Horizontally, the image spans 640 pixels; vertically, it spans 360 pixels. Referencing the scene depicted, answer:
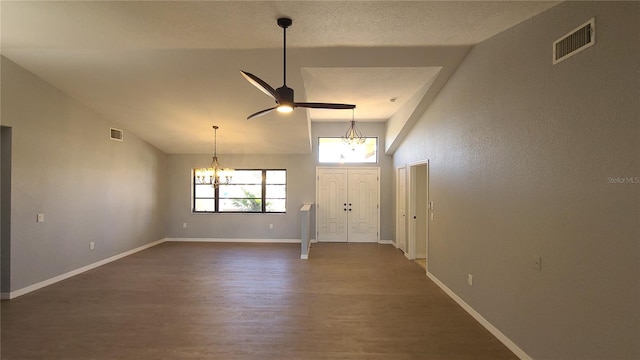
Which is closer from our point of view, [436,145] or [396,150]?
[436,145]

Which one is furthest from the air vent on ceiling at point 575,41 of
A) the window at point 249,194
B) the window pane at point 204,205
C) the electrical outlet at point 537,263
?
the window pane at point 204,205

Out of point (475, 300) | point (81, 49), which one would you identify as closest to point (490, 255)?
point (475, 300)

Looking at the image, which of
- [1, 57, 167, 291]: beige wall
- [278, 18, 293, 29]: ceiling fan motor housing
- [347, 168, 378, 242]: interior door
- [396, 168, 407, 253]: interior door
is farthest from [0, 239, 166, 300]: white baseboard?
[396, 168, 407, 253]: interior door

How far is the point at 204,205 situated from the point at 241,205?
1042 mm

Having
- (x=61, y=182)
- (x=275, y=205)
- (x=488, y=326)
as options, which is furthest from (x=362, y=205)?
(x=61, y=182)

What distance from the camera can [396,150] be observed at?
23.5ft

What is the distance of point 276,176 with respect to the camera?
7.89 m

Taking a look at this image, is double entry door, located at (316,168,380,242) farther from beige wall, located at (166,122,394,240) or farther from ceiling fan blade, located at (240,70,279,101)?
ceiling fan blade, located at (240,70,279,101)

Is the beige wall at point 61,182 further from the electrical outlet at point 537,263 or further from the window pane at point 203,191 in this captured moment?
the electrical outlet at point 537,263

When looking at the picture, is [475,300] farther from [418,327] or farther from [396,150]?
[396,150]

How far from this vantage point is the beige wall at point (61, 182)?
393 centimetres

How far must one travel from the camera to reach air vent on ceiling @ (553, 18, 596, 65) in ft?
6.54

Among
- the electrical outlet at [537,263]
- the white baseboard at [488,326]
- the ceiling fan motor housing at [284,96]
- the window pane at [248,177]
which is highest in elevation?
the ceiling fan motor housing at [284,96]

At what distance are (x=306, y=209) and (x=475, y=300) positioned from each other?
3.75m
